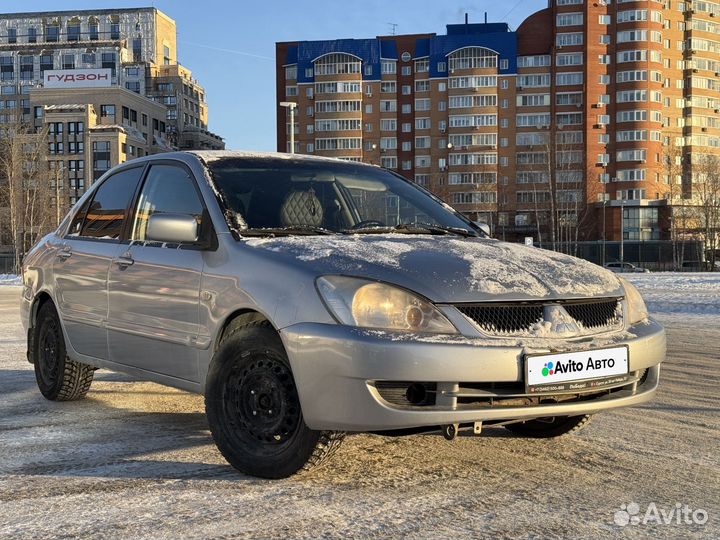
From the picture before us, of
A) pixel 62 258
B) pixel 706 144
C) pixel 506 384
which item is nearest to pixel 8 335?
pixel 62 258

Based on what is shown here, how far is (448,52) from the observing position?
86938 mm

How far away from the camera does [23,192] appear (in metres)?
57.9

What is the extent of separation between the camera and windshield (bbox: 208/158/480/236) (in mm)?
4188

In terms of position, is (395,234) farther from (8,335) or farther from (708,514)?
(8,335)

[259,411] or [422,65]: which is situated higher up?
[422,65]

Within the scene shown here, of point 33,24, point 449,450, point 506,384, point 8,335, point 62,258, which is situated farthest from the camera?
point 33,24

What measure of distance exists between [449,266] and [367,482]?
3.36ft

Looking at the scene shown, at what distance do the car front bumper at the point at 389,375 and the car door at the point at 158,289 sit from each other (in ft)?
3.08

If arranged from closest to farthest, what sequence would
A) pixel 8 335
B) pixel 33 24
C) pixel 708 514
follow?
pixel 708 514, pixel 8 335, pixel 33 24

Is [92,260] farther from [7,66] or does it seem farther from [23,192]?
[7,66]

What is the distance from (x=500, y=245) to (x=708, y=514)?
1.68 meters

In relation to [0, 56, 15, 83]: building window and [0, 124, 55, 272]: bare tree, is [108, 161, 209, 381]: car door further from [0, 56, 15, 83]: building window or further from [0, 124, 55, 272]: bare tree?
[0, 56, 15, 83]: building window

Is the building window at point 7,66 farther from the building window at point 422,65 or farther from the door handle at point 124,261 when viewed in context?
the door handle at point 124,261

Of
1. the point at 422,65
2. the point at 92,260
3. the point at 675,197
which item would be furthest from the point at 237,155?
the point at 422,65
